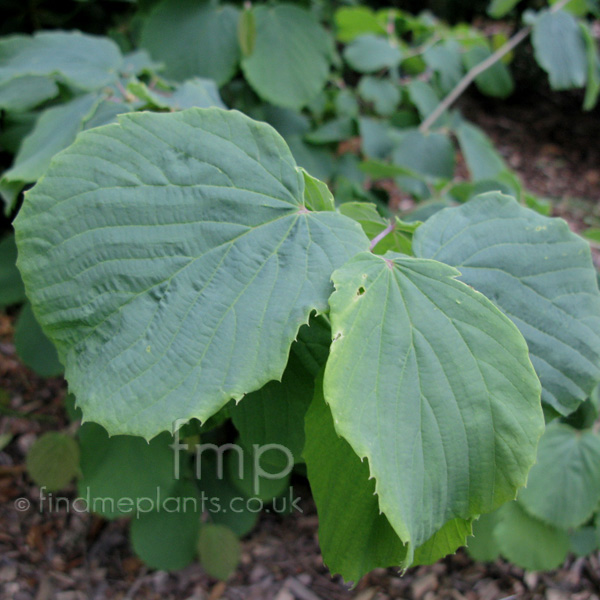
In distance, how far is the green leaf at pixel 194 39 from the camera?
1.76m

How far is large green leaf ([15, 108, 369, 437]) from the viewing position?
670 millimetres

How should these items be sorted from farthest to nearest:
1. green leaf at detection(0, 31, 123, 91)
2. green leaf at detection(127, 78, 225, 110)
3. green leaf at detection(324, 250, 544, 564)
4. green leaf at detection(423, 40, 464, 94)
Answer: green leaf at detection(423, 40, 464, 94) → green leaf at detection(0, 31, 123, 91) → green leaf at detection(127, 78, 225, 110) → green leaf at detection(324, 250, 544, 564)

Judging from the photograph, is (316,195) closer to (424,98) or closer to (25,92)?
(25,92)

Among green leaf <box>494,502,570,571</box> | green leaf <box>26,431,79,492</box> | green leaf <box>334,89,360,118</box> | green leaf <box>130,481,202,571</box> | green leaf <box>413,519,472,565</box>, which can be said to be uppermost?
green leaf <box>413,519,472,565</box>

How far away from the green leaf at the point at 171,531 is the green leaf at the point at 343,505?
85 centimetres

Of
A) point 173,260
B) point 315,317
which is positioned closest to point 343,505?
point 315,317

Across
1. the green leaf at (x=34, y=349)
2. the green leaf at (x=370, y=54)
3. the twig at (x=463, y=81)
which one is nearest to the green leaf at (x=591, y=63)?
the twig at (x=463, y=81)

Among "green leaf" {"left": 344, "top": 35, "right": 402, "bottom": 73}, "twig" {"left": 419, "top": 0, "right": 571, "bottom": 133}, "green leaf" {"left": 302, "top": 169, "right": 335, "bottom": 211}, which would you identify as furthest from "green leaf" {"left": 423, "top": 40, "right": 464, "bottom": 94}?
"green leaf" {"left": 302, "top": 169, "right": 335, "bottom": 211}

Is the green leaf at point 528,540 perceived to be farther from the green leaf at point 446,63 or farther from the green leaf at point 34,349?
the green leaf at point 446,63

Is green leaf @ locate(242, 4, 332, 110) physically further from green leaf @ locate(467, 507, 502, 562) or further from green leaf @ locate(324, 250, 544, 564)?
green leaf @ locate(467, 507, 502, 562)

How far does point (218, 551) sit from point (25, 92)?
4.35 feet

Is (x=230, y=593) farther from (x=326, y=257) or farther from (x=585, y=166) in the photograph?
(x=585, y=166)

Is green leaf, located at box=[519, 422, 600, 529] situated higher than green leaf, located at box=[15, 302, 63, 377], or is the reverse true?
green leaf, located at box=[15, 302, 63, 377]

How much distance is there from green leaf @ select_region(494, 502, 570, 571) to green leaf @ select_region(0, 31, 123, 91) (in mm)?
1584
